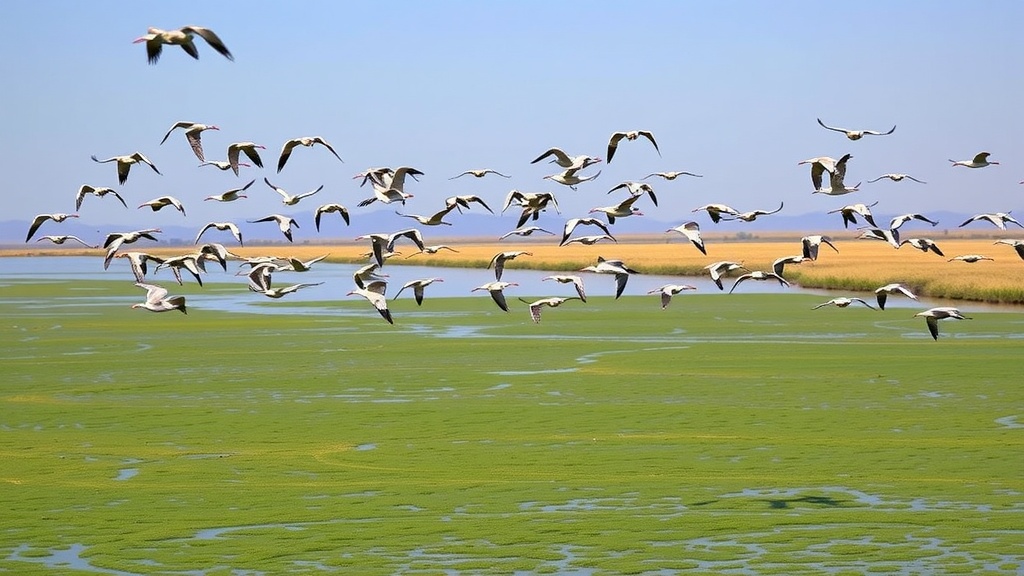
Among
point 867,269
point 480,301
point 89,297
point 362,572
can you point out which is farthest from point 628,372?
point 867,269

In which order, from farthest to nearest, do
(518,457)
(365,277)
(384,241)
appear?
(384,241) → (365,277) → (518,457)

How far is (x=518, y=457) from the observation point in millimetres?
21891

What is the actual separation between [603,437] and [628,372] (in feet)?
34.3

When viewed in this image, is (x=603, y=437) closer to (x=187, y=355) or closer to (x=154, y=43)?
(x=154, y=43)

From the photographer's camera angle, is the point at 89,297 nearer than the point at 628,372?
No

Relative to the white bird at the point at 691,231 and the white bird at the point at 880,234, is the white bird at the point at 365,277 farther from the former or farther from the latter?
the white bird at the point at 880,234

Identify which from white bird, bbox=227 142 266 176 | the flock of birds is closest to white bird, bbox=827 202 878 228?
the flock of birds

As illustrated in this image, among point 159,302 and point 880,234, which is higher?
point 880,234

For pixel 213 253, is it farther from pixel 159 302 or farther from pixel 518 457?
pixel 518 457

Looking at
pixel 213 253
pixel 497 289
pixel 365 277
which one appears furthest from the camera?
pixel 497 289

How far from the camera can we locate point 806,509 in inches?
704

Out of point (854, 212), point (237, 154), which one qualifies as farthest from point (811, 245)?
point (237, 154)

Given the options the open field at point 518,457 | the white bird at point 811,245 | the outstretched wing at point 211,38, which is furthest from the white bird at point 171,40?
the white bird at point 811,245

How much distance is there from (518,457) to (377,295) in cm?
332
